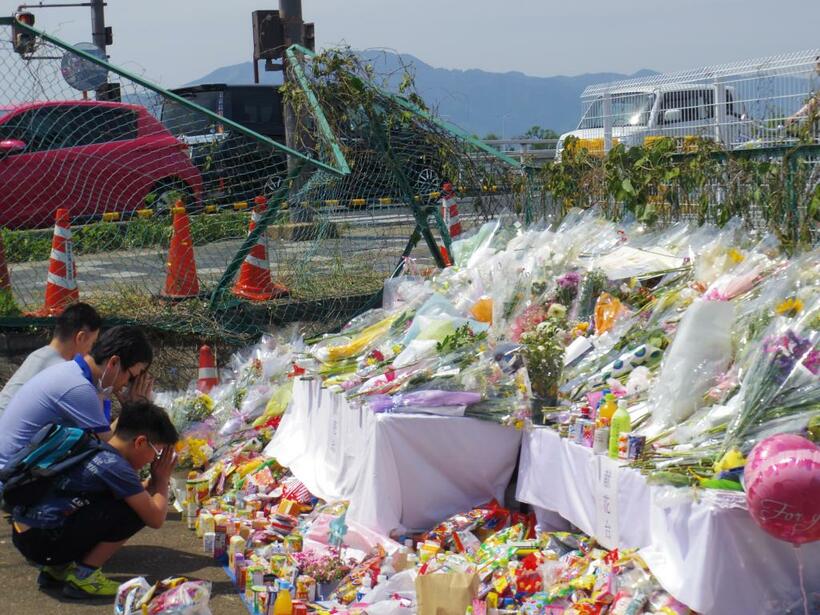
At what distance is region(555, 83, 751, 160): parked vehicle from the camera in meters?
9.07

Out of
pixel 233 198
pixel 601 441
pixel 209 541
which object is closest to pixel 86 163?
pixel 233 198

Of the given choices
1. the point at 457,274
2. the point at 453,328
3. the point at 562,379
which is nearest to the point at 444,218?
the point at 457,274

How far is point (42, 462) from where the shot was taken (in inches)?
174

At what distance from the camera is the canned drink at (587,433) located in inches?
165

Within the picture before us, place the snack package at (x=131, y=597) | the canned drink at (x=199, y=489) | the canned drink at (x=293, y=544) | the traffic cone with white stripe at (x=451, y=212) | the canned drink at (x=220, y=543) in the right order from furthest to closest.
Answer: the traffic cone with white stripe at (x=451, y=212) < the canned drink at (x=199, y=489) < the canned drink at (x=220, y=543) < the canned drink at (x=293, y=544) < the snack package at (x=131, y=597)

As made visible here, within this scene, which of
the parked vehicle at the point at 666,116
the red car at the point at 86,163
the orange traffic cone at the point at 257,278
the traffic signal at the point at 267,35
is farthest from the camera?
the traffic signal at the point at 267,35

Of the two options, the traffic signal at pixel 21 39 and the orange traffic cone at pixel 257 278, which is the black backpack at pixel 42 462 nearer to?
the traffic signal at pixel 21 39

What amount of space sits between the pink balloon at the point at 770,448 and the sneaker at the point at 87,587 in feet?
8.18

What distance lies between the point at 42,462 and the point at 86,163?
14.2ft

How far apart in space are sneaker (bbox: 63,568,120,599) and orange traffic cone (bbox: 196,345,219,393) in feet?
8.39

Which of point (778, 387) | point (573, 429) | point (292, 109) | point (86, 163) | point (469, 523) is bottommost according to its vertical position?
point (469, 523)

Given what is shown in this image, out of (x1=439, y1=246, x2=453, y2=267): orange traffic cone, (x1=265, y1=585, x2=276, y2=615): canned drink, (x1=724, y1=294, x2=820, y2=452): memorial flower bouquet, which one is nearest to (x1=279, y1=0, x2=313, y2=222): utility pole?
(x1=439, y1=246, x2=453, y2=267): orange traffic cone

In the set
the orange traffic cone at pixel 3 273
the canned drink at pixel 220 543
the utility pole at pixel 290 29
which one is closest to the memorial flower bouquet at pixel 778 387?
the canned drink at pixel 220 543

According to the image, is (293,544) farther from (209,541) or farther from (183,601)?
(183,601)
